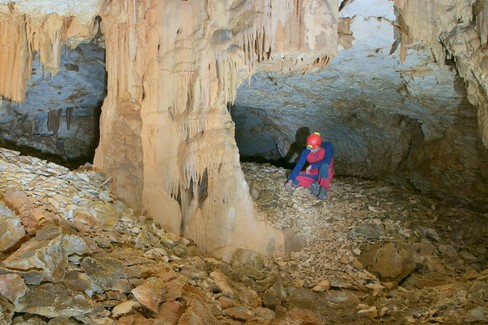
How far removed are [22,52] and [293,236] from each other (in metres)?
5.15

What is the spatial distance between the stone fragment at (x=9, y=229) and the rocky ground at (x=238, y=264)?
0.5 inches

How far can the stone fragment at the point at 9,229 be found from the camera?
393cm

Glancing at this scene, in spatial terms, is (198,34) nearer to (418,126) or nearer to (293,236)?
(293,236)

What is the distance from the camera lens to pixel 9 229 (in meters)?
4.03

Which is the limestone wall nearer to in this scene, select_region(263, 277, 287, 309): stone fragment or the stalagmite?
the stalagmite

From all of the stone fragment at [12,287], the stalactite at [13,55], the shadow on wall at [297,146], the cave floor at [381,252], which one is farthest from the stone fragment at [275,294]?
the shadow on wall at [297,146]

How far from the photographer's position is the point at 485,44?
561cm

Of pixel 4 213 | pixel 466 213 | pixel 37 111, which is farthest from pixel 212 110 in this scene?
pixel 37 111

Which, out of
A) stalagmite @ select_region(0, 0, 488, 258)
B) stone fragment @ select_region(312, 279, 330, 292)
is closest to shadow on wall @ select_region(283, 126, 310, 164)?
stalagmite @ select_region(0, 0, 488, 258)

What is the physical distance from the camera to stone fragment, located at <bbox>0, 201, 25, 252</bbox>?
3.93 m

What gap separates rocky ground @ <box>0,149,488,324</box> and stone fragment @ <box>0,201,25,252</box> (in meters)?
0.01

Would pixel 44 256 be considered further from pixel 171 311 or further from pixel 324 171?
pixel 324 171

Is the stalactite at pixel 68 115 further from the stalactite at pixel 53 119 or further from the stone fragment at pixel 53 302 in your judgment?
the stone fragment at pixel 53 302

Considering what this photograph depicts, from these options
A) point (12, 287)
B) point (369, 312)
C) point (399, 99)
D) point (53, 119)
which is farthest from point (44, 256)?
point (53, 119)
